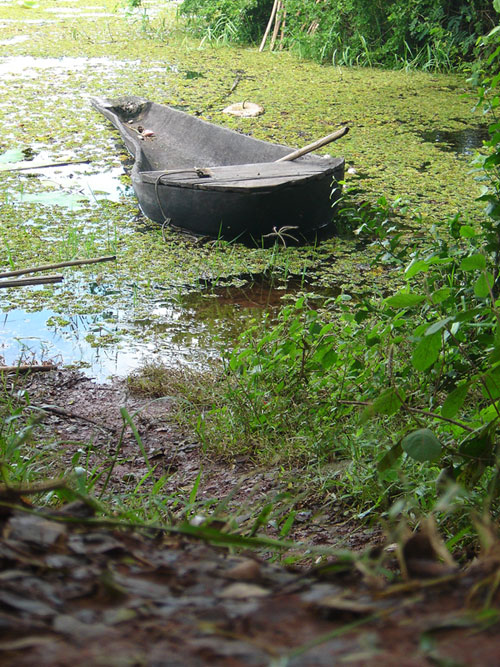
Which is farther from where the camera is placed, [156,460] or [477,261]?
[156,460]

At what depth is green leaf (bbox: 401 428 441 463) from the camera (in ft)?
3.20

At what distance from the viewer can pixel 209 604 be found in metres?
0.46

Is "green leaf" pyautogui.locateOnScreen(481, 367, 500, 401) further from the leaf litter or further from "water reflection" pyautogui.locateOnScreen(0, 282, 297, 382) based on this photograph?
"water reflection" pyautogui.locateOnScreen(0, 282, 297, 382)

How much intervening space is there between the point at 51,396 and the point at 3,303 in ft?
3.56

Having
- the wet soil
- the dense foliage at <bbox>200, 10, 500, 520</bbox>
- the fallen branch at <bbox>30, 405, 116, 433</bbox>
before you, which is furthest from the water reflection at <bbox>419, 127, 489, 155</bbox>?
the fallen branch at <bbox>30, 405, 116, 433</bbox>

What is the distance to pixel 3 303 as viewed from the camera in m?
3.69

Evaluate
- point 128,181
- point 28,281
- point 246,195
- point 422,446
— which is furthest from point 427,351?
point 128,181

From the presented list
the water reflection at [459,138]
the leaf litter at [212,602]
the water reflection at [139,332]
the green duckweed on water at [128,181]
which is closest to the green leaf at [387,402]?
the leaf litter at [212,602]

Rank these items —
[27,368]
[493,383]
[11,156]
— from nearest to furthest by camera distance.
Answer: [493,383]
[27,368]
[11,156]

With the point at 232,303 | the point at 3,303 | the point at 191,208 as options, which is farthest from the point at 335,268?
the point at 3,303

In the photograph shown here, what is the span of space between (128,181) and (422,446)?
4.70 meters

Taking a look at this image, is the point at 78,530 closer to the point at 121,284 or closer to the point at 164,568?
the point at 164,568

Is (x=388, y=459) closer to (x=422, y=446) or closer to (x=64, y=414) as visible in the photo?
(x=422, y=446)

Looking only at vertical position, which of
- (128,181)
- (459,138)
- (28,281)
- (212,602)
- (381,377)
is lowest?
(128,181)
